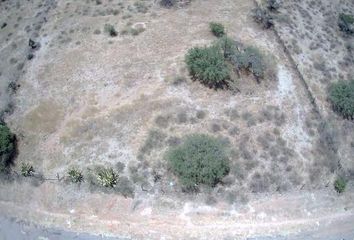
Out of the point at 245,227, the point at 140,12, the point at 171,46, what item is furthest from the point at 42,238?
the point at 140,12

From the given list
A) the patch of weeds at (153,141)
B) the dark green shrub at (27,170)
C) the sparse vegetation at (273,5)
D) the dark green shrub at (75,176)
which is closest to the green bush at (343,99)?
the sparse vegetation at (273,5)

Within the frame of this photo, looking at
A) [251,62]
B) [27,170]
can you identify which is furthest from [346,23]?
[27,170]

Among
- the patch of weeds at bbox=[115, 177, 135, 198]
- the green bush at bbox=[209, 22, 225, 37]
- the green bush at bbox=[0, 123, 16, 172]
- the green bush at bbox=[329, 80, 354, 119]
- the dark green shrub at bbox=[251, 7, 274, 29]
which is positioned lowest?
the green bush at bbox=[329, 80, 354, 119]

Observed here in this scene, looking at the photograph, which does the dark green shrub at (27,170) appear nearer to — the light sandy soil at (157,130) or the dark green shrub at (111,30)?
the light sandy soil at (157,130)

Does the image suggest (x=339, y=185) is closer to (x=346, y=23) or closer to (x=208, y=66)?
(x=208, y=66)

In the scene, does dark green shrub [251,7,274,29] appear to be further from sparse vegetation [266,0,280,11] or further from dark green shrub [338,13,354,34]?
dark green shrub [338,13,354,34]

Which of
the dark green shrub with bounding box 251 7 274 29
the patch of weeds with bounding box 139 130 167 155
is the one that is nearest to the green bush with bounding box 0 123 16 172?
the patch of weeds with bounding box 139 130 167 155
